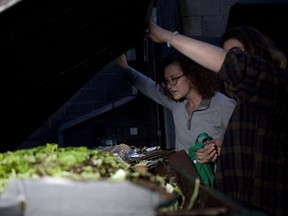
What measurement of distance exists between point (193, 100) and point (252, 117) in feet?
4.04

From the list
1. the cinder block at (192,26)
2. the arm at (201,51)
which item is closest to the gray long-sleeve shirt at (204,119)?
the arm at (201,51)

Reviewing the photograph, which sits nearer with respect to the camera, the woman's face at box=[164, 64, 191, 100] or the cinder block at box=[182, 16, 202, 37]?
the woman's face at box=[164, 64, 191, 100]

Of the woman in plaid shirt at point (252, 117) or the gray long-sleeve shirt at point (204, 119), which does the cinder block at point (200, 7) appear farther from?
the woman in plaid shirt at point (252, 117)

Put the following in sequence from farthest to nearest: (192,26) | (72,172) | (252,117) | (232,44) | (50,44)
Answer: (192,26) → (232,44) → (252,117) → (50,44) → (72,172)

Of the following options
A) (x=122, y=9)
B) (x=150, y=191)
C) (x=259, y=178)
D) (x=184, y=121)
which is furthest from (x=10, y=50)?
(x=184, y=121)

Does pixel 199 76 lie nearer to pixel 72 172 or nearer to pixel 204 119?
pixel 204 119

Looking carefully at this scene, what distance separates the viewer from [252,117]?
6.18 feet

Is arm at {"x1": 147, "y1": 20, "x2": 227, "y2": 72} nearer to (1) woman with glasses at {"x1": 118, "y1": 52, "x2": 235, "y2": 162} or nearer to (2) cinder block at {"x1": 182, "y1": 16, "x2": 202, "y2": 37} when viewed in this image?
(1) woman with glasses at {"x1": 118, "y1": 52, "x2": 235, "y2": 162}

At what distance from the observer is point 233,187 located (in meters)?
1.93

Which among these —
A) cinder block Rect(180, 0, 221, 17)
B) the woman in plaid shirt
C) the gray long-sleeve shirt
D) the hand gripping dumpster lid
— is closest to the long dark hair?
the woman in plaid shirt

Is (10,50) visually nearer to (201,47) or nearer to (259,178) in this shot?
(201,47)

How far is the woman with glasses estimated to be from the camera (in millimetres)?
2885

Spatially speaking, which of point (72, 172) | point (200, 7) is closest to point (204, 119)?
point (72, 172)

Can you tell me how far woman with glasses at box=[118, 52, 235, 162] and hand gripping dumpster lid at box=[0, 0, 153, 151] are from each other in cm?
64
